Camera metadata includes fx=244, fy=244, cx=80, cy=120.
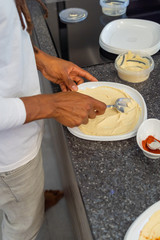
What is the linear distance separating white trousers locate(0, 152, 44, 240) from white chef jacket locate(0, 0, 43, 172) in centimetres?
6

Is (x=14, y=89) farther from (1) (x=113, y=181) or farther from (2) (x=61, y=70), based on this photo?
(1) (x=113, y=181)

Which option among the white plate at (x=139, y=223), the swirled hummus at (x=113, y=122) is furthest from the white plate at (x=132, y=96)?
the white plate at (x=139, y=223)

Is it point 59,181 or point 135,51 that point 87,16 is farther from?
point 59,181

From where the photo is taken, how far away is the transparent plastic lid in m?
1.54

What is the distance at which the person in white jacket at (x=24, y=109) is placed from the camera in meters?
0.69

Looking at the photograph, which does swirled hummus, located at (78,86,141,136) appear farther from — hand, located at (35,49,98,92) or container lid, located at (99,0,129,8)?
container lid, located at (99,0,129,8)

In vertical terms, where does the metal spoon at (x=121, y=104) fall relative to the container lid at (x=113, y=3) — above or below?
below

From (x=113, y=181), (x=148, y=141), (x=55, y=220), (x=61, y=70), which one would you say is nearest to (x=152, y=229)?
(x=113, y=181)

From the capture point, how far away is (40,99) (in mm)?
736

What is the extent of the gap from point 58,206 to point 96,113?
872mm

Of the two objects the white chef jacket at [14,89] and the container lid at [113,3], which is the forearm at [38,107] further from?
the container lid at [113,3]

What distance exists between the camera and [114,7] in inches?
61.7

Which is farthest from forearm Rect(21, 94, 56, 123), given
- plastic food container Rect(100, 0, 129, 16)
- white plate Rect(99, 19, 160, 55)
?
plastic food container Rect(100, 0, 129, 16)

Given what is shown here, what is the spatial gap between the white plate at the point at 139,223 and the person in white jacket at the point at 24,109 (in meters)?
0.33
